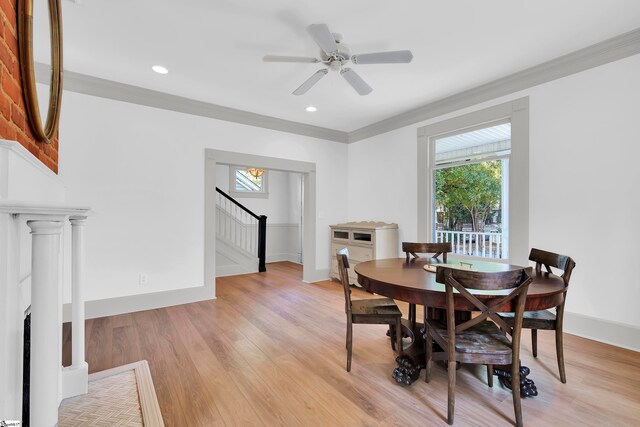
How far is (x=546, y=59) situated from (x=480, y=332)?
280cm

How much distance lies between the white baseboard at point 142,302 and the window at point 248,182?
332 cm

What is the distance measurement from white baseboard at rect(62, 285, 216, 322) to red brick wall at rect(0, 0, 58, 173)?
2481 millimetres

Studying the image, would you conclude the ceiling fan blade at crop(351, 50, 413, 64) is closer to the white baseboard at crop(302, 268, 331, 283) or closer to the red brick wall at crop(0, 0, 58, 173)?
Result: the red brick wall at crop(0, 0, 58, 173)

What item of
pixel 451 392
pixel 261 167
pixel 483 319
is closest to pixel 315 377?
pixel 451 392

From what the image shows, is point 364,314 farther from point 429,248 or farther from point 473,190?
point 473,190

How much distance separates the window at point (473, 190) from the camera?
340 centimetres

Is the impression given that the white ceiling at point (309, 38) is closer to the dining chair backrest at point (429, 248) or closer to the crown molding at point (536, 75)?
the crown molding at point (536, 75)

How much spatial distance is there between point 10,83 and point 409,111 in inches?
163

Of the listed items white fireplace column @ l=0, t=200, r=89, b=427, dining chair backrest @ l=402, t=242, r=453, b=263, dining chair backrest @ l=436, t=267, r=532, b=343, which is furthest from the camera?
dining chair backrest @ l=402, t=242, r=453, b=263

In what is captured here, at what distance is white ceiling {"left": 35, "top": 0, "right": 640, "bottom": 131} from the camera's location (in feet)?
6.94

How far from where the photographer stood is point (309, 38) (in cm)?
248

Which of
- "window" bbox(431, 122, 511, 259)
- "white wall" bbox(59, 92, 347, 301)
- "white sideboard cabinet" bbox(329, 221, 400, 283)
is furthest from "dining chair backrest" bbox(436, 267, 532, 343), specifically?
"white wall" bbox(59, 92, 347, 301)

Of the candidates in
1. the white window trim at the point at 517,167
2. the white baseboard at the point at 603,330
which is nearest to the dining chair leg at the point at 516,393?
the white baseboard at the point at 603,330

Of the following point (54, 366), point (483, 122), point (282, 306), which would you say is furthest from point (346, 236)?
point (54, 366)
